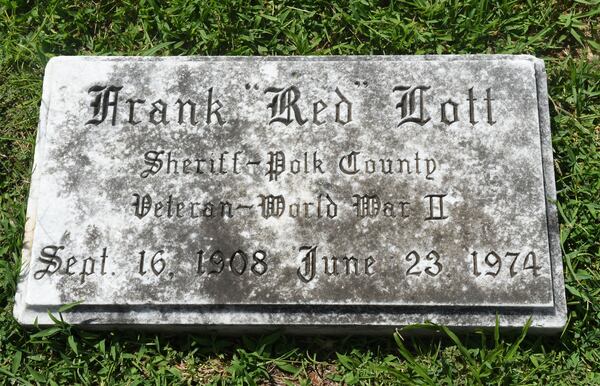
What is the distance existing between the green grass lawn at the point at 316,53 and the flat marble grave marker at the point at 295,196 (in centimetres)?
17

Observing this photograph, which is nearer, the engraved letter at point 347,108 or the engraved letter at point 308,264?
the engraved letter at point 308,264

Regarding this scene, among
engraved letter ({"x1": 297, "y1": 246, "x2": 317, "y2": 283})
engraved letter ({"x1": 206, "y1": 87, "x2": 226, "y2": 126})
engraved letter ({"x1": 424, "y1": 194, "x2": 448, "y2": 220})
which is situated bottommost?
engraved letter ({"x1": 297, "y1": 246, "x2": 317, "y2": 283})

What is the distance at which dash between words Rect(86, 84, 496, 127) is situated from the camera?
10.1 ft

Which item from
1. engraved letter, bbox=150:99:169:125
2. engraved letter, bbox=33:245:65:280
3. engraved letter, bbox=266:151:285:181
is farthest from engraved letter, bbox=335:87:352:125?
engraved letter, bbox=33:245:65:280

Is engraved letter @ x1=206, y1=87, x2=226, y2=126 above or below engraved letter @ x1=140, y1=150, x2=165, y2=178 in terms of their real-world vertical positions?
above

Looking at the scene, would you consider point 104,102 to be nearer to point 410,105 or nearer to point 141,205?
point 141,205

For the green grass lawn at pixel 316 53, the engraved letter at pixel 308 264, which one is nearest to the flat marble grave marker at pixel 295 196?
the engraved letter at pixel 308 264

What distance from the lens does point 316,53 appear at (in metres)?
3.56

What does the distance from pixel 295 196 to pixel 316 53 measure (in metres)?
0.94

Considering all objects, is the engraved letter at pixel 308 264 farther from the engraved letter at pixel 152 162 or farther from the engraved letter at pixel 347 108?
the engraved letter at pixel 152 162

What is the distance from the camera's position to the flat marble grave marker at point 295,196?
2869 mm

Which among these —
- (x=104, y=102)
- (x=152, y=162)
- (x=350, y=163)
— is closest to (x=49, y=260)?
(x=152, y=162)

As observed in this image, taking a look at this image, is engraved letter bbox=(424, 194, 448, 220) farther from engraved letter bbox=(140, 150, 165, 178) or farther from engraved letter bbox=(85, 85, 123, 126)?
engraved letter bbox=(85, 85, 123, 126)

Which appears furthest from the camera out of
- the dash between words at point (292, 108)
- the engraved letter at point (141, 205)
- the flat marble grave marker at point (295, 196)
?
the dash between words at point (292, 108)
